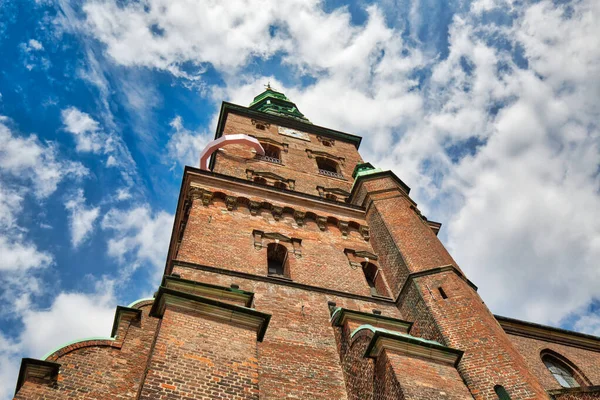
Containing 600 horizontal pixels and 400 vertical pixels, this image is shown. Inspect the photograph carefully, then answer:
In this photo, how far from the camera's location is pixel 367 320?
38.6 feet

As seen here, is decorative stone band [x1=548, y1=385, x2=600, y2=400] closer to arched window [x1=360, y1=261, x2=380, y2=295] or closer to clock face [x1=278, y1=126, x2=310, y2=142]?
arched window [x1=360, y1=261, x2=380, y2=295]

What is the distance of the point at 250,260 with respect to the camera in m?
14.2

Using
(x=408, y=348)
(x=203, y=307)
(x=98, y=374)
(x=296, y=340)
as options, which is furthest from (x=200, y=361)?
(x=408, y=348)

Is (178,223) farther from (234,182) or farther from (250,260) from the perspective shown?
(250,260)

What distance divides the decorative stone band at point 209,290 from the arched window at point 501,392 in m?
5.15

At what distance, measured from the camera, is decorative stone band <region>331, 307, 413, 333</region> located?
459 inches

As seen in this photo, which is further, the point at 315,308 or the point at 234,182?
the point at 234,182

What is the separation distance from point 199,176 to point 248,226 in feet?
10.3

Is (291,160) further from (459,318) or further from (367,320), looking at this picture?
(459,318)

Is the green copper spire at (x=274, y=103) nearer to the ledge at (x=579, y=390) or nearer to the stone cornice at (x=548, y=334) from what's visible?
the stone cornice at (x=548, y=334)

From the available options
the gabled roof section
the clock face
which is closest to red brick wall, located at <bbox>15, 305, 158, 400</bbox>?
A: the clock face

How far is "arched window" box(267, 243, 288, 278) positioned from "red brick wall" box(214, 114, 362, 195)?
6.00 m

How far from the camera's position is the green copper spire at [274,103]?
3960 cm

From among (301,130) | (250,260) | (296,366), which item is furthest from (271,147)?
(296,366)
